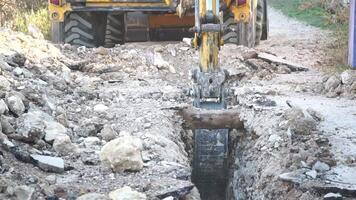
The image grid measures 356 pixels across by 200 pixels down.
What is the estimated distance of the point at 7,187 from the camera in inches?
138

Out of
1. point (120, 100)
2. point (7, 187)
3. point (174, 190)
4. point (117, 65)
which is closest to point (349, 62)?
point (117, 65)

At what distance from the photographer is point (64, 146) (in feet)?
15.0

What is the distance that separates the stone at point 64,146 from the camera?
4559mm

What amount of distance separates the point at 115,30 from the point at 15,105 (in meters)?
6.13

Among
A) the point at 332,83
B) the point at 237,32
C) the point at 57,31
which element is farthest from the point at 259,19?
the point at 332,83

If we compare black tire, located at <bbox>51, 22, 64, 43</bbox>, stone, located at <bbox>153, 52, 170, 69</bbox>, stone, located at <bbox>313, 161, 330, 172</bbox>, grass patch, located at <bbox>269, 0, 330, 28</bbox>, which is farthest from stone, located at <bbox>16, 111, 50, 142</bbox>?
grass patch, located at <bbox>269, 0, 330, 28</bbox>

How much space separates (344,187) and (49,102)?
2887mm

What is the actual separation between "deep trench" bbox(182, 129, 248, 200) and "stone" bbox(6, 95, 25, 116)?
1.47 metres

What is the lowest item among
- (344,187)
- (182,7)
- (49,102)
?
(344,187)

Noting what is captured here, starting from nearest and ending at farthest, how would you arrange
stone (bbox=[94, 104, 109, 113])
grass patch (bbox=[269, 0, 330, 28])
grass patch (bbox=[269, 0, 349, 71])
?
stone (bbox=[94, 104, 109, 113]) → grass patch (bbox=[269, 0, 349, 71]) → grass patch (bbox=[269, 0, 330, 28])

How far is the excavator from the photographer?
18.9 feet

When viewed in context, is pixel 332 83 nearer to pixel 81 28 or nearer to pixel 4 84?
pixel 4 84

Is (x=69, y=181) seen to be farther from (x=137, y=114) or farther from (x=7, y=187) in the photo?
(x=137, y=114)

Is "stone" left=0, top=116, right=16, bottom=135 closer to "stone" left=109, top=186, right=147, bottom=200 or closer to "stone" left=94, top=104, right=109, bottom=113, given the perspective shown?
"stone" left=109, top=186, right=147, bottom=200
